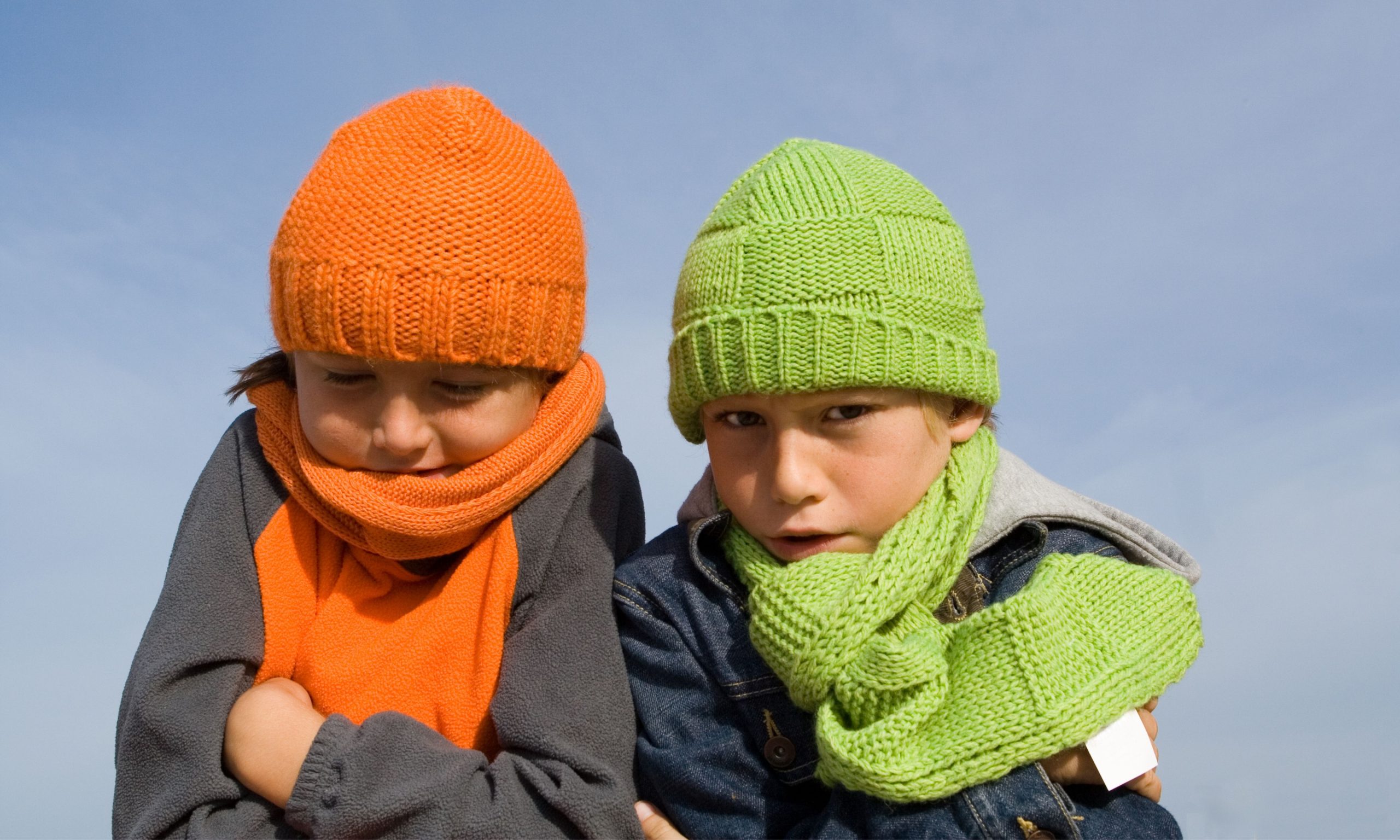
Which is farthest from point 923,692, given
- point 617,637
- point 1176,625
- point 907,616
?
point 617,637

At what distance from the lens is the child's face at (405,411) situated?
8.76 feet

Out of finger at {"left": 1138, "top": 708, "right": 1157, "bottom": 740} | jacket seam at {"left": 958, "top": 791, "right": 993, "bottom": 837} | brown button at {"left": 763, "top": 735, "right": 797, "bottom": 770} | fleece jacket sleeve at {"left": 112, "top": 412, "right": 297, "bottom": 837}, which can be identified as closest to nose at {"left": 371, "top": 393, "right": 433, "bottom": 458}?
fleece jacket sleeve at {"left": 112, "top": 412, "right": 297, "bottom": 837}

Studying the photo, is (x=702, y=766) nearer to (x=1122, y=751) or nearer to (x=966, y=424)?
(x=1122, y=751)

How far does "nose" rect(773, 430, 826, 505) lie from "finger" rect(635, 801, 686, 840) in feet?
2.45

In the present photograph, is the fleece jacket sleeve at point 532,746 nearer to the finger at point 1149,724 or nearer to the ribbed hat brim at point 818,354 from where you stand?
the ribbed hat brim at point 818,354

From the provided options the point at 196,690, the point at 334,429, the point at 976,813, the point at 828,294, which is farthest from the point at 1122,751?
the point at 196,690

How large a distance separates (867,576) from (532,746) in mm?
795

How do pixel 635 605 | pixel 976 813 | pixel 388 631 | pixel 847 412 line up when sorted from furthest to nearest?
pixel 388 631 < pixel 635 605 < pixel 847 412 < pixel 976 813

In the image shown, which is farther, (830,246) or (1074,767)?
(830,246)

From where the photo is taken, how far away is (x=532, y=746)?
2.53 m

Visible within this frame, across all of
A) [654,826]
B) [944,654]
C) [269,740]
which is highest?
[944,654]

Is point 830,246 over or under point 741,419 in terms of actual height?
over

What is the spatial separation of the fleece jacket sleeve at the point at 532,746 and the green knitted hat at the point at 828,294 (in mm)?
490

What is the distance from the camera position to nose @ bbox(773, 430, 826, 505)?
245cm
